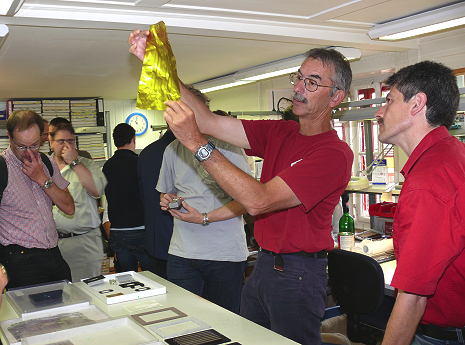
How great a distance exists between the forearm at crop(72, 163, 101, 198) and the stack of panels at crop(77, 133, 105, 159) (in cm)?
457

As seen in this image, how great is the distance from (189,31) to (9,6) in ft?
4.81

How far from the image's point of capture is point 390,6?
13.4 ft

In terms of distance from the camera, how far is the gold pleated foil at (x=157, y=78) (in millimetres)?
1838

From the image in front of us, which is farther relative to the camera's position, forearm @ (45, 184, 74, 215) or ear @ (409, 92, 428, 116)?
forearm @ (45, 184, 74, 215)

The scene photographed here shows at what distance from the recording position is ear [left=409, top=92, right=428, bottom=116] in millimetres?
1862

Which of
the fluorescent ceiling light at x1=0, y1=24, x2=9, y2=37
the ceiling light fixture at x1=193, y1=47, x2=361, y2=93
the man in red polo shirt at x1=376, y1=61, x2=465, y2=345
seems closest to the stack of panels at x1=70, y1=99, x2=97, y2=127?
the ceiling light fixture at x1=193, y1=47, x2=361, y2=93

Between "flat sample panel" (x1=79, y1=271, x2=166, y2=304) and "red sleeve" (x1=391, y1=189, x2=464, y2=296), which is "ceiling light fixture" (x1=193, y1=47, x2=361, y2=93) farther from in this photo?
"red sleeve" (x1=391, y1=189, x2=464, y2=296)

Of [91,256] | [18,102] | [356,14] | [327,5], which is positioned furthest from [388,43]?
[18,102]

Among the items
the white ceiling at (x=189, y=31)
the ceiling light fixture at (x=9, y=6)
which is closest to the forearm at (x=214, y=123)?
the ceiling light fixture at (x=9, y=6)

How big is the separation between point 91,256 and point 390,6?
301 cm

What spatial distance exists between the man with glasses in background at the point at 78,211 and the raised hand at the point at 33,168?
1.07 meters

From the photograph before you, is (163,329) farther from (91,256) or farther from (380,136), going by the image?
(91,256)

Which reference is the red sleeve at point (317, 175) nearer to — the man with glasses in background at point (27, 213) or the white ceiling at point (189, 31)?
the man with glasses in background at point (27, 213)

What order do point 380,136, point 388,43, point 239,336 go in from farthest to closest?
point 388,43
point 380,136
point 239,336
